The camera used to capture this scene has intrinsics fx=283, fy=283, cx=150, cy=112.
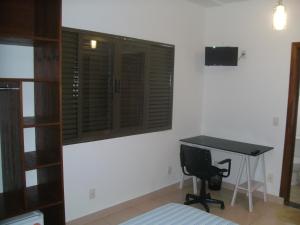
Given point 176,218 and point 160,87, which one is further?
point 160,87

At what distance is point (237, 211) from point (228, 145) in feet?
2.81

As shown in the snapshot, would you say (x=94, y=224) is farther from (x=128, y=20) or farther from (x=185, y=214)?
(x=128, y=20)

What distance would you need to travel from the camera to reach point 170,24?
150 inches

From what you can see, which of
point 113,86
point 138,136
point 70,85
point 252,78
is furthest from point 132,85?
point 252,78

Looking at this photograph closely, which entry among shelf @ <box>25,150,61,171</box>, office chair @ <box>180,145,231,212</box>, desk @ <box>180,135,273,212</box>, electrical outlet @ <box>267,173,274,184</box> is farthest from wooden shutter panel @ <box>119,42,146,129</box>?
electrical outlet @ <box>267,173,274,184</box>

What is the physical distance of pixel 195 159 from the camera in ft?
11.3

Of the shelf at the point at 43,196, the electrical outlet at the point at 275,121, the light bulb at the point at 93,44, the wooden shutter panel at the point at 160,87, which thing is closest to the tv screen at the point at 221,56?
the wooden shutter panel at the point at 160,87

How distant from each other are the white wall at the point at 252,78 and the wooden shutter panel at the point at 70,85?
Answer: 7.58 ft

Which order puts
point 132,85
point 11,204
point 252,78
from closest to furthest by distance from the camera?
point 11,204
point 132,85
point 252,78

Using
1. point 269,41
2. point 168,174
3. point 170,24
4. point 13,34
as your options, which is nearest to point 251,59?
Answer: point 269,41

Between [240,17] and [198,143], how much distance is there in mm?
1896

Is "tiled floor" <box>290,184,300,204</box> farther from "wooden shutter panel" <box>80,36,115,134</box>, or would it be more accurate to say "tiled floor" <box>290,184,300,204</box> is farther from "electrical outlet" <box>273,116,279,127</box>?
"wooden shutter panel" <box>80,36,115,134</box>

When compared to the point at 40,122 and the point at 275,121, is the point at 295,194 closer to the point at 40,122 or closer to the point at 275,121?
the point at 275,121

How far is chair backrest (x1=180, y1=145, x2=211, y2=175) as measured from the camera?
3.37 metres
